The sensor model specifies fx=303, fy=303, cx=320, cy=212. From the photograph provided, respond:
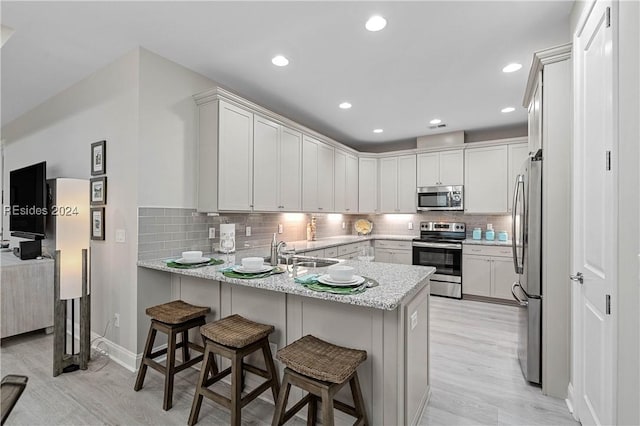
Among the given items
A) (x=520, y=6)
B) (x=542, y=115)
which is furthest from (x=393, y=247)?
(x=520, y=6)

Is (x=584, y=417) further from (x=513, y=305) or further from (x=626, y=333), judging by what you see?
(x=513, y=305)

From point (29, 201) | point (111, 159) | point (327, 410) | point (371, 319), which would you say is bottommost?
point (327, 410)

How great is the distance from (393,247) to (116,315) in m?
4.19

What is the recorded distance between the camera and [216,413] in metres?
2.02

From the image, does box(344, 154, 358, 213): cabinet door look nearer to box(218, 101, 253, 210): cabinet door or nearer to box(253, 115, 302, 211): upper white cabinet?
box(253, 115, 302, 211): upper white cabinet

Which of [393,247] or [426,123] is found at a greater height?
[426,123]

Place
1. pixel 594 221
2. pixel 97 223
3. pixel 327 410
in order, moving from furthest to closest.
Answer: pixel 97 223, pixel 594 221, pixel 327 410

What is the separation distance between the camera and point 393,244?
5.48 metres

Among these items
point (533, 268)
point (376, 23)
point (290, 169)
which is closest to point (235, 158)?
point (290, 169)

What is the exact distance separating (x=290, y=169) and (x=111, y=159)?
1.98 meters

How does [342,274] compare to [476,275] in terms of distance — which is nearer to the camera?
[342,274]

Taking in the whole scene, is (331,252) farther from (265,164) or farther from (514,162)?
(514,162)

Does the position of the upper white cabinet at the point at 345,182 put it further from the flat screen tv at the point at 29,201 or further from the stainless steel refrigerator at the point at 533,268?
the flat screen tv at the point at 29,201

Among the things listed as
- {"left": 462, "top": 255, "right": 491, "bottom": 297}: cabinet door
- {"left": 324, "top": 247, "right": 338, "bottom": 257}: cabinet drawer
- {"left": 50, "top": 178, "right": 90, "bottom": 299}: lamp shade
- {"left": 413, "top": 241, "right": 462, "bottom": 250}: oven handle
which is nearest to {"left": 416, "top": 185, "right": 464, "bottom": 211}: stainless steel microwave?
{"left": 413, "top": 241, "right": 462, "bottom": 250}: oven handle
